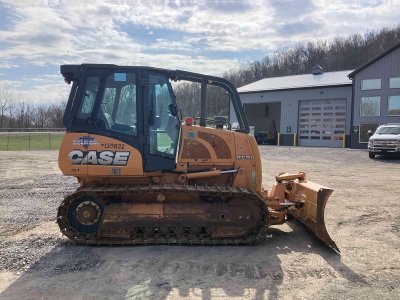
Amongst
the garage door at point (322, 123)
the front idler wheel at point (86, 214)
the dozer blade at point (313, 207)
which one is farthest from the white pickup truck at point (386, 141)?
the front idler wheel at point (86, 214)

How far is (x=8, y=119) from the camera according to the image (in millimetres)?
52125

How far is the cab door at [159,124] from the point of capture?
5.27 metres

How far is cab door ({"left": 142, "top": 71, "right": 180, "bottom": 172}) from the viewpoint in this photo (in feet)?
17.3

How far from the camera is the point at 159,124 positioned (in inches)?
211

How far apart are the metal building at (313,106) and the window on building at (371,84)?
1.65 metres

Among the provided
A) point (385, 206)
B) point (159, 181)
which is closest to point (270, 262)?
point (159, 181)

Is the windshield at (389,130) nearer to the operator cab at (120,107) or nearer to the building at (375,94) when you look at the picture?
the building at (375,94)

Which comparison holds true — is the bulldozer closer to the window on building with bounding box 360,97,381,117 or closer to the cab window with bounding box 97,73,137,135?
the cab window with bounding box 97,73,137,135

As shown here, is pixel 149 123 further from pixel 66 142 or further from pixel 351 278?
pixel 351 278

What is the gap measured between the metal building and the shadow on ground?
22964 millimetres

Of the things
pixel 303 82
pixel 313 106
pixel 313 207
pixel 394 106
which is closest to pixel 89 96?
pixel 313 207

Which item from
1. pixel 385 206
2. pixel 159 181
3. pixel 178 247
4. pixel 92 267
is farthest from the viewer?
pixel 385 206

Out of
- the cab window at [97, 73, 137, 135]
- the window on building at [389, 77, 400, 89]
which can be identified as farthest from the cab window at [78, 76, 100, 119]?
the window on building at [389, 77, 400, 89]

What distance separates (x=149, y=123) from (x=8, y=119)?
5512 centimetres
